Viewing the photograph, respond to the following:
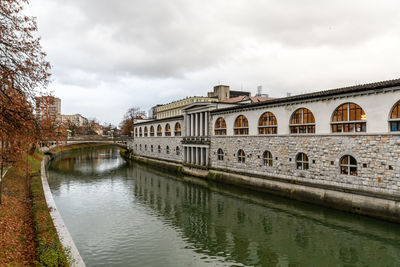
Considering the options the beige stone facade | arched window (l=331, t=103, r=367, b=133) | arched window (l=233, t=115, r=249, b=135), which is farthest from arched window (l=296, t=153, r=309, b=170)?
arched window (l=233, t=115, r=249, b=135)

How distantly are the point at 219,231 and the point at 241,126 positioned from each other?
1736 centimetres

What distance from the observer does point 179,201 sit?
87.0 ft

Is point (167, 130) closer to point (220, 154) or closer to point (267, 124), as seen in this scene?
point (220, 154)

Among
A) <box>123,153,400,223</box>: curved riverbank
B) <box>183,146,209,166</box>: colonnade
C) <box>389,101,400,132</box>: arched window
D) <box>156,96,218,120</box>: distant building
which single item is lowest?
<box>123,153,400,223</box>: curved riverbank

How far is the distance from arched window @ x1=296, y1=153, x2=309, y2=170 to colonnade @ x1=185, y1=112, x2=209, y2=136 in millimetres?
16551

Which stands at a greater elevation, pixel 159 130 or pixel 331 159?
pixel 159 130

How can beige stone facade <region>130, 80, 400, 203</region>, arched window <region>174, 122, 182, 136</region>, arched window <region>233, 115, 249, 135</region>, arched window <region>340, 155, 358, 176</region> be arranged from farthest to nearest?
arched window <region>174, 122, 182, 136</region> → arched window <region>233, 115, 249, 135</region> → arched window <region>340, 155, 358, 176</region> → beige stone facade <region>130, 80, 400, 203</region>

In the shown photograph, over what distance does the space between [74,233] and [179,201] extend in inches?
430

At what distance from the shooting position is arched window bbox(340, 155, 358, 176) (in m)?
21.2

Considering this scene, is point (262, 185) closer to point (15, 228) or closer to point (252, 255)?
point (252, 255)

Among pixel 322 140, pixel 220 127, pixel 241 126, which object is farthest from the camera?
pixel 220 127

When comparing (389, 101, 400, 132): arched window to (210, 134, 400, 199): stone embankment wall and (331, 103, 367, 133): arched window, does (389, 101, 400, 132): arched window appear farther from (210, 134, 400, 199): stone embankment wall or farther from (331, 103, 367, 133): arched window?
(331, 103, 367, 133): arched window

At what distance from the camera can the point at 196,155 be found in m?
42.4

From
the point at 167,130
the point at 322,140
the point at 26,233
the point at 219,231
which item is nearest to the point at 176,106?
the point at 167,130
